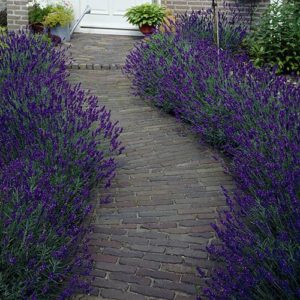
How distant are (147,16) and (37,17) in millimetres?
2059

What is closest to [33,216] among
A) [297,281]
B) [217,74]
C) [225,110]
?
[297,281]

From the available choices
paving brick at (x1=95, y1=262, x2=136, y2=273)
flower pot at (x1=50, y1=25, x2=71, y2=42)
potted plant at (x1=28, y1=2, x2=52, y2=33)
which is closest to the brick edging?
flower pot at (x1=50, y1=25, x2=71, y2=42)

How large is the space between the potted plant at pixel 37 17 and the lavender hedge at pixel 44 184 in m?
4.66

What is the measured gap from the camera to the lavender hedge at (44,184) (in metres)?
3.17

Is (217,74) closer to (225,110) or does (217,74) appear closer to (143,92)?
(225,110)

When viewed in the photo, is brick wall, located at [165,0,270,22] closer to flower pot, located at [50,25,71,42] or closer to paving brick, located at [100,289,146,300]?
flower pot, located at [50,25,71,42]

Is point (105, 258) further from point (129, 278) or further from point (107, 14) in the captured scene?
point (107, 14)

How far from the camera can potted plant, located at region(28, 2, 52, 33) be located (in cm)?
1038

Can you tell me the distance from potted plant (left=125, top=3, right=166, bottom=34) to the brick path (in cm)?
464

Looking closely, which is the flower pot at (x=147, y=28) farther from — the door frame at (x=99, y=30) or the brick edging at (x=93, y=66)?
the brick edging at (x=93, y=66)

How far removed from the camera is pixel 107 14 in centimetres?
1153

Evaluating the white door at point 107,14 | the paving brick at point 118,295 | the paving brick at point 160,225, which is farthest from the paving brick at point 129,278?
the white door at point 107,14

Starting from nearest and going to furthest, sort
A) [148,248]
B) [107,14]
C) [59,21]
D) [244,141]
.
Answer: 1. [148,248]
2. [244,141]
3. [59,21]
4. [107,14]

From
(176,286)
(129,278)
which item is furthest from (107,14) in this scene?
(176,286)
